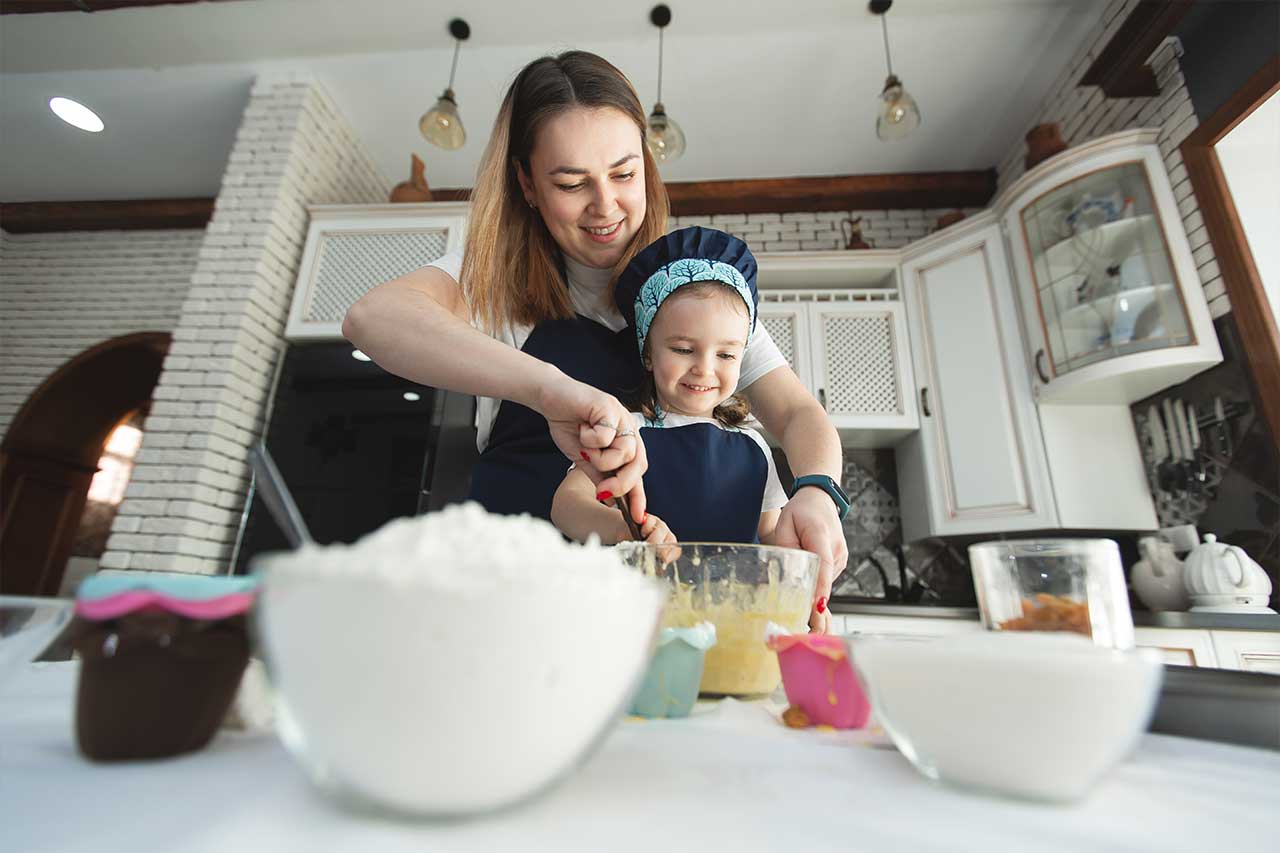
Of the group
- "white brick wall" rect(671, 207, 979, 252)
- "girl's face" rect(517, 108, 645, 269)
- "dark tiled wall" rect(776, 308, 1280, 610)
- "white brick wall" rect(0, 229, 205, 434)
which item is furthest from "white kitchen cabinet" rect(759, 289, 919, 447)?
"white brick wall" rect(0, 229, 205, 434)

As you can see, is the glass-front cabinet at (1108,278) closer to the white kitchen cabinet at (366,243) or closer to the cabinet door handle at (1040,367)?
the cabinet door handle at (1040,367)

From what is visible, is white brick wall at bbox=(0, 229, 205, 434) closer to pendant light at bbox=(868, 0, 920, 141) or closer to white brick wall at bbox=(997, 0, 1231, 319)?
pendant light at bbox=(868, 0, 920, 141)

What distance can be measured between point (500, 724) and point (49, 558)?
5.70 metres

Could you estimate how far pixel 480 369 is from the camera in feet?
2.76

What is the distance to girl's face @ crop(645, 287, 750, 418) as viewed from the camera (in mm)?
1092

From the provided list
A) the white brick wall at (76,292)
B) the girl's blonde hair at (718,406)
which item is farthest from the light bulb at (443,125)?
the white brick wall at (76,292)

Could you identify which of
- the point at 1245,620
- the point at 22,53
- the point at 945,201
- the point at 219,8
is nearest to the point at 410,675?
the point at 1245,620

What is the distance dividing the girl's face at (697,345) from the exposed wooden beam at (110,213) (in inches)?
149

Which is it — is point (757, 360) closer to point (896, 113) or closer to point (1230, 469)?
point (896, 113)

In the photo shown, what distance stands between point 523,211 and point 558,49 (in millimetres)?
1954

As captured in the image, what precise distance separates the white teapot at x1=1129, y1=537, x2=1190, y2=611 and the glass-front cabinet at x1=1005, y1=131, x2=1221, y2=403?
586mm

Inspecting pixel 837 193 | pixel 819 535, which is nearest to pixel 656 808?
pixel 819 535

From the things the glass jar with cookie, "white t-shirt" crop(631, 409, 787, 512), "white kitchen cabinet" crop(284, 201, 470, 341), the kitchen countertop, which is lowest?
the kitchen countertop

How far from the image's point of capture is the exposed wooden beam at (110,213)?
3717 millimetres
